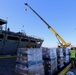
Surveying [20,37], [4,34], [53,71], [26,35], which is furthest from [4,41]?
[53,71]

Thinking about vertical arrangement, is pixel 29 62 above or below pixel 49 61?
above

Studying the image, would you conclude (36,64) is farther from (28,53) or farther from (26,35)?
(26,35)

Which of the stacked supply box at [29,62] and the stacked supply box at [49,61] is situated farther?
the stacked supply box at [49,61]

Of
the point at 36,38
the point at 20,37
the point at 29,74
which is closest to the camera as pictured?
the point at 29,74

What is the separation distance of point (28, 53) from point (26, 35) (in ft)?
107

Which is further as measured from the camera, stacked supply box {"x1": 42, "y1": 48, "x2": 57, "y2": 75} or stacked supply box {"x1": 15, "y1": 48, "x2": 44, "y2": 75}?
stacked supply box {"x1": 42, "y1": 48, "x2": 57, "y2": 75}

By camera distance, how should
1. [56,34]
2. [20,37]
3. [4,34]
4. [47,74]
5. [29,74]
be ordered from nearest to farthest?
[29,74], [47,74], [4,34], [20,37], [56,34]

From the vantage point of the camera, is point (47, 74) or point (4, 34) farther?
point (4, 34)

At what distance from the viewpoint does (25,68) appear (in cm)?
685

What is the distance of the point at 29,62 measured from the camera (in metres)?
6.79

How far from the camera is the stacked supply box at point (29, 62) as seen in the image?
6.80 m

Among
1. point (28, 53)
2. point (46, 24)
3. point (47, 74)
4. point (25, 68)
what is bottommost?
point (47, 74)

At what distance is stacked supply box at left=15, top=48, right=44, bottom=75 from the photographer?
22.3 ft

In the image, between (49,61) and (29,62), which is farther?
(49,61)
